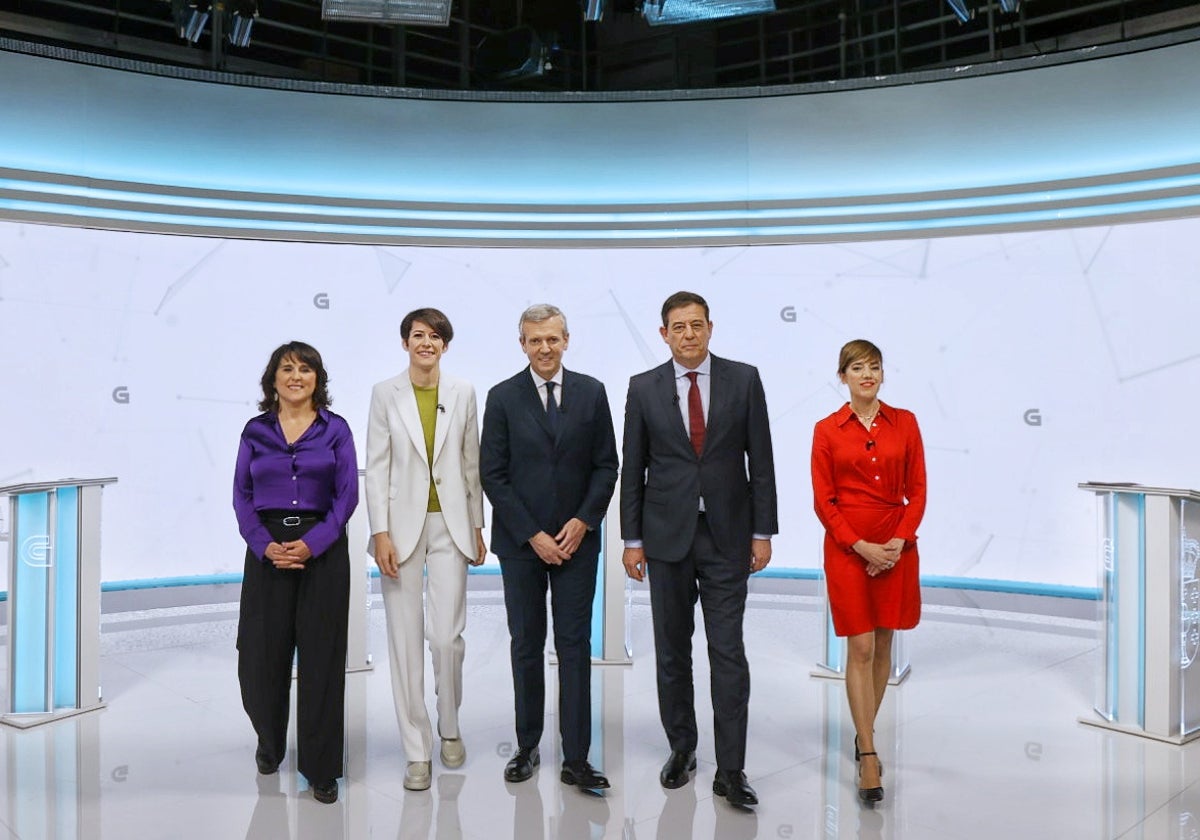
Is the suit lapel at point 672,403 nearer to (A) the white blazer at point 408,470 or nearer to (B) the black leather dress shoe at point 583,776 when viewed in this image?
(A) the white blazer at point 408,470

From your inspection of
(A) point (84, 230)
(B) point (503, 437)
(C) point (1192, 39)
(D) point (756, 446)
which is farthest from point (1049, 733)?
(A) point (84, 230)

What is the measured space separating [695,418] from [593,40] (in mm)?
5834

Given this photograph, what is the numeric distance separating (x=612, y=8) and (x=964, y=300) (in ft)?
9.55

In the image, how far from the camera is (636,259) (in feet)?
21.5

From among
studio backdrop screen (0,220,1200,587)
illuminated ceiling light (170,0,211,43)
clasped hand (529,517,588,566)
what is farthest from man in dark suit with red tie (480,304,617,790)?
illuminated ceiling light (170,0,211,43)

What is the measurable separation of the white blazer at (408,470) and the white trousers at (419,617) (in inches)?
1.9

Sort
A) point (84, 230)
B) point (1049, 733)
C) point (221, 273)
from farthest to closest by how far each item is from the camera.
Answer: point (221, 273)
point (84, 230)
point (1049, 733)

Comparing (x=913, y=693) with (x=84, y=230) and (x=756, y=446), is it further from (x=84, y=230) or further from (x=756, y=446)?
(x=84, y=230)

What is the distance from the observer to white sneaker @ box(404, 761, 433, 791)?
313cm

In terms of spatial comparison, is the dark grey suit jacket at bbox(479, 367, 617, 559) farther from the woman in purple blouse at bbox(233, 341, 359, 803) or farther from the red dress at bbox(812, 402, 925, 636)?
the red dress at bbox(812, 402, 925, 636)

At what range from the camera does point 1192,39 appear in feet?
17.0

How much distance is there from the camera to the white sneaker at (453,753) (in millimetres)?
3332

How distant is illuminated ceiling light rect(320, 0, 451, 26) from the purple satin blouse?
10.4 feet

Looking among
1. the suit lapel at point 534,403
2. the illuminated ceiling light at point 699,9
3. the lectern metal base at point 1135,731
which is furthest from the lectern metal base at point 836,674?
the illuminated ceiling light at point 699,9
